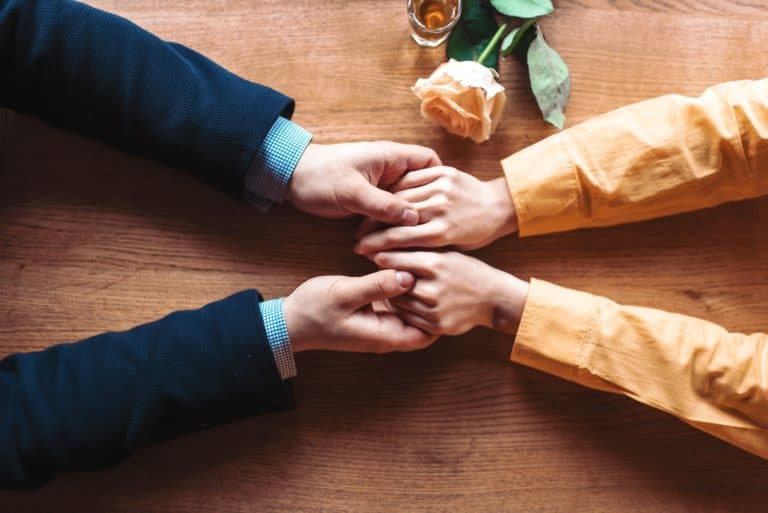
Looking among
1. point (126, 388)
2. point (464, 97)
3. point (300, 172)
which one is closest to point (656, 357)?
point (464, 97)

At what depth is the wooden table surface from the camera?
88cm

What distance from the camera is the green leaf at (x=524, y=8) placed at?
855 mm

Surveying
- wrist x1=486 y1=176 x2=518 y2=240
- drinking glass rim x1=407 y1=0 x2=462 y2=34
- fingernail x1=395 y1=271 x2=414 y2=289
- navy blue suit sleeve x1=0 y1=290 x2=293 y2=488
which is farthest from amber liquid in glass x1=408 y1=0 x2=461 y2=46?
navy blue suit sleeve x1=0 y1=290 x2=293 y2=488

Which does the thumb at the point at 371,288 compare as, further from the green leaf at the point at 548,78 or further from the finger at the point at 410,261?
the green leaf at the point at 548,78

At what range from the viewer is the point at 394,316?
851mm

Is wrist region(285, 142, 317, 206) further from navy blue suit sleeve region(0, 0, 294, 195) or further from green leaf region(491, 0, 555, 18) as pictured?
green leaf region(491, 0, 555, 18)

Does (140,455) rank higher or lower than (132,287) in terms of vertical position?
lower

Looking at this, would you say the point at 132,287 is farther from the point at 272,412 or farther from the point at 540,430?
the point at 540,430

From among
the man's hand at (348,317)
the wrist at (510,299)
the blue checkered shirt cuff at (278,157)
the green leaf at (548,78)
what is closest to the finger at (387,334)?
the man's hand at (348,317)

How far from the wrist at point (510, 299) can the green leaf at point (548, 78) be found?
0.22m

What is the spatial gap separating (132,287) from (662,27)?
82 cm

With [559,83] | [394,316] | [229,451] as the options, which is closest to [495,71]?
[559,83]

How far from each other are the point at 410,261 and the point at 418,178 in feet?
0.36

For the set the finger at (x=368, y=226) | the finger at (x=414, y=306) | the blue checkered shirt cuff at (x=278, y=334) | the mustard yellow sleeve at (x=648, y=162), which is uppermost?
the mustard yellow sleeve at (x=648, y=162)
